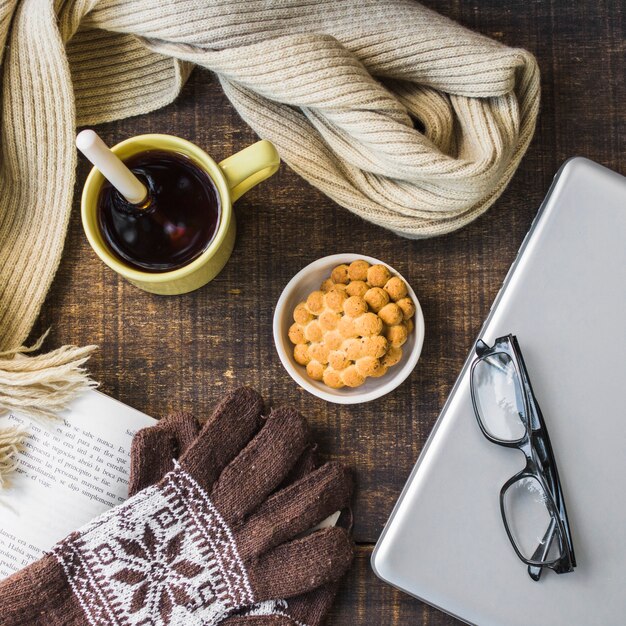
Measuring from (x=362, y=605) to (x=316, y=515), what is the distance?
0.31ft

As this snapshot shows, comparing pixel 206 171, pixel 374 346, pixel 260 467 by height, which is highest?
pixel 206 171

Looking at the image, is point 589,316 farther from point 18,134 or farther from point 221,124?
point 18,134

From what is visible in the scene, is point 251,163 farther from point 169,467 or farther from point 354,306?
point 169,467

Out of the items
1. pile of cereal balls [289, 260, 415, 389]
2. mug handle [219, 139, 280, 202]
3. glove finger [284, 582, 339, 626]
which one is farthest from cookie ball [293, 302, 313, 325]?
glove finger [284, 582, 339, 626]

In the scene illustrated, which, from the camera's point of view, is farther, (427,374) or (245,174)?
(427,374)

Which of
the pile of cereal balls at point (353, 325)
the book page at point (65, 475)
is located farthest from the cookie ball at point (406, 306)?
the book page at point (65, 475)

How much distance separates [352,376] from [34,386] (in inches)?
10.7

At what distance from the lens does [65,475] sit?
0.65m

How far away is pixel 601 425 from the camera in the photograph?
0.58 m

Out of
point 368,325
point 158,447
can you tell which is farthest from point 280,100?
point 158,447

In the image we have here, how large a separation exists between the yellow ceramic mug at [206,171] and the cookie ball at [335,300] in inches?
3.8

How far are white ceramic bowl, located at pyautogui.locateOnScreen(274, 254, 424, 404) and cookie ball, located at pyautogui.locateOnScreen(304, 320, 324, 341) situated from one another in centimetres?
2

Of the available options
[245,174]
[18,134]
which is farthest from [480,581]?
[18,134]

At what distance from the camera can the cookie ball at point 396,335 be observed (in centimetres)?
61
